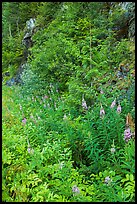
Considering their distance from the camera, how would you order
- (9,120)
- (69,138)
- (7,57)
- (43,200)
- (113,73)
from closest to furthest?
(43,200) → (69,138) → (113,73) → (9,120) → (7,57)

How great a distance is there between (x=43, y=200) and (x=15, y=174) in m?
0.90

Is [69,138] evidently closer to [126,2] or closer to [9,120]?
[9,120]

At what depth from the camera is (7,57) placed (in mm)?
17344

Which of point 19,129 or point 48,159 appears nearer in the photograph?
point 48,159

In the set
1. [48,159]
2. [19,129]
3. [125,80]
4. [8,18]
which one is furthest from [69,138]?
[8,18]

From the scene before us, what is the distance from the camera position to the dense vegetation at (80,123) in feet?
11.1

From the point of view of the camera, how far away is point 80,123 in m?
4.84

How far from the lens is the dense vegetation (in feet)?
11.1

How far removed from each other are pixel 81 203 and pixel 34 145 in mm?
2135

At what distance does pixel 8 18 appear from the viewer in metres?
21.5

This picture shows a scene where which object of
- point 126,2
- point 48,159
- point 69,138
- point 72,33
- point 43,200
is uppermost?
point 126,2

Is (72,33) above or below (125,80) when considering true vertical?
above

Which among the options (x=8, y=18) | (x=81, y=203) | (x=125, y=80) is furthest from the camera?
(x=8, y=18)

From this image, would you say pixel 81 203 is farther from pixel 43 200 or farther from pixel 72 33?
pixel 72 33
